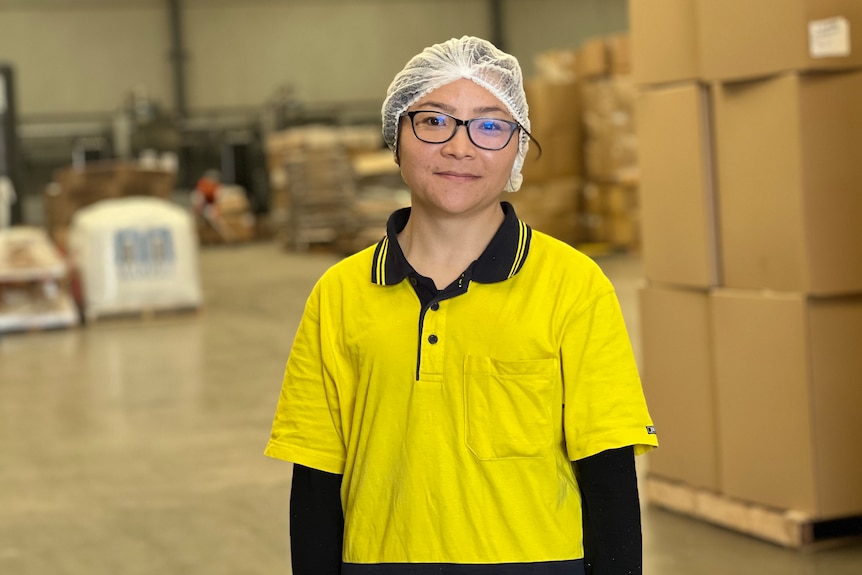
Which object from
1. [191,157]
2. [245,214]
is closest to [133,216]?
[245,214]

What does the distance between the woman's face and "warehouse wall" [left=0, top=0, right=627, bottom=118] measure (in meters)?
20.8

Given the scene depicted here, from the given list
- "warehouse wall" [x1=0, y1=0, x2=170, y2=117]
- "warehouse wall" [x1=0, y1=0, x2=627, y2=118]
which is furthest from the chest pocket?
"warehouse wall" [x1=0, y1=0, x2=170, y2=117]

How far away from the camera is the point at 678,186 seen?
4023 millimetres

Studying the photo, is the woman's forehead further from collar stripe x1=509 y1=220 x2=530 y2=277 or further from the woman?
collar stripe x1=509 y1=220 x2=530 y2=277

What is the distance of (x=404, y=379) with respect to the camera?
162 cm

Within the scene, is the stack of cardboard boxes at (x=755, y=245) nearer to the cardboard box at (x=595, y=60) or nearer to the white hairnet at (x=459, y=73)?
the white hairnet at (x=459, y=73)

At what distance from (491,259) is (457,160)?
0.13 metres

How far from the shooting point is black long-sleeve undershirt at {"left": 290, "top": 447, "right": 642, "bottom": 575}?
1.63 m

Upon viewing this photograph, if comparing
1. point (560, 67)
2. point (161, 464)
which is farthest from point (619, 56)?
point (161, 464)

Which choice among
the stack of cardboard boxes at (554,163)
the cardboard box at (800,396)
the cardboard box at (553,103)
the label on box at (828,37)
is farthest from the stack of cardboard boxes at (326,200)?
the label on box at (828,37)

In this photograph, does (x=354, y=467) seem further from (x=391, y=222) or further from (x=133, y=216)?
(x=133, y=216)

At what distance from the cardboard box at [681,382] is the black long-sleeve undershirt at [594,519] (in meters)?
2.39

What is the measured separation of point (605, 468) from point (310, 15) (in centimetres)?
2131

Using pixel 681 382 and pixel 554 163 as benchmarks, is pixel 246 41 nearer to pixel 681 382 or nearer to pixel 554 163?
pixel 554 163
